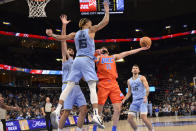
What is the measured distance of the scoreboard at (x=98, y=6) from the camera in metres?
21.9

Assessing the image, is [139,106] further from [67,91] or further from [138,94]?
[67,91]

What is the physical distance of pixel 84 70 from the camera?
16.4 feet

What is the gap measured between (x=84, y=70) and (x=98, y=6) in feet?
57.8

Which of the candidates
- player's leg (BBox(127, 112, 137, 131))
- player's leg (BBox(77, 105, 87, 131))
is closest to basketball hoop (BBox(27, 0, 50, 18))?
player's leg (BBox(127, 112, 137, 131))

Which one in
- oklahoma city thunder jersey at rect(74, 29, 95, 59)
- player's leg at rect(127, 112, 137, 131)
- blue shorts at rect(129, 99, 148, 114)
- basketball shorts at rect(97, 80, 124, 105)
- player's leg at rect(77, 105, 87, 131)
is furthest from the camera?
blue shorts at rect(129, 99, 148, 114)

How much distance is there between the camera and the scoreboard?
71.8 feet

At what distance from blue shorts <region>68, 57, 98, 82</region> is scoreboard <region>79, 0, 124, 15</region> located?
17.4 m

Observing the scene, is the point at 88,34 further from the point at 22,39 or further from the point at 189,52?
the point at 189,52

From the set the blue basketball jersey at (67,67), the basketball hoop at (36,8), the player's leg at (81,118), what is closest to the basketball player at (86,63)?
the player's leg at (81,118)

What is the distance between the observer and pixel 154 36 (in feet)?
112

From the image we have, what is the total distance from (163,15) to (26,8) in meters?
15.6

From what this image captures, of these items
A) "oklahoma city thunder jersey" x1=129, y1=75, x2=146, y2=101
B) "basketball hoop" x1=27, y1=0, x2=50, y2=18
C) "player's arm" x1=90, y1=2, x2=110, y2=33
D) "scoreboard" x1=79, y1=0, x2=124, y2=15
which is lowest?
"oklahoma city thunder jersey" x1=129, y1=75, x2=146, y2=101

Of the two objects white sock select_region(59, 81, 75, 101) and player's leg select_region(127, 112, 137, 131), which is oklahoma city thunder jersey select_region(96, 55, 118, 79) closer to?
white sock select_region(59, 81, 75, 101)

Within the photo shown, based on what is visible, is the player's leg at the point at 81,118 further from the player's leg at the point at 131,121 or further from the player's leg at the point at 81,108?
the player's leg at the point at 131,121
